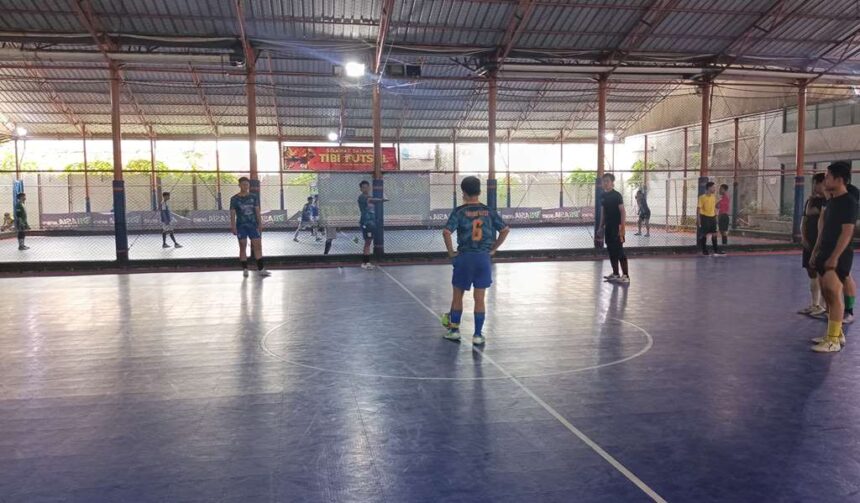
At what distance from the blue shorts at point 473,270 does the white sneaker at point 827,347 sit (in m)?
3.53

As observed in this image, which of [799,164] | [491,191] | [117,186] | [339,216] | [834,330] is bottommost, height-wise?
[834,330]

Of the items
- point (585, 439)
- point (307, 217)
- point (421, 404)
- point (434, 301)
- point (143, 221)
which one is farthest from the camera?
point (143, 221)

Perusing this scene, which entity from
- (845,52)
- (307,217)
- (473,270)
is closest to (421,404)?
(473,270)

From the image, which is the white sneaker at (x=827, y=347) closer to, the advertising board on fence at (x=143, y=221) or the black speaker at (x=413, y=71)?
the black speaker at (x=413, y=71)

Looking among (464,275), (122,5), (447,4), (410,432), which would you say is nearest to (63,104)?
(122,5)

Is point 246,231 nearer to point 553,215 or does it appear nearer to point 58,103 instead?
point 58,103

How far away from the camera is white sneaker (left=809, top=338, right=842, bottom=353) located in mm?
6656

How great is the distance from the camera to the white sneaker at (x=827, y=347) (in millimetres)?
6656

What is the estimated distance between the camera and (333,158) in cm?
3391

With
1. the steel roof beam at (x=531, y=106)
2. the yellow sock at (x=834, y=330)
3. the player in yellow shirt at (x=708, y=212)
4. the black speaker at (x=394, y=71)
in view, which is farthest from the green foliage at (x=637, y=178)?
the yellow sock at (x=834, y=330)

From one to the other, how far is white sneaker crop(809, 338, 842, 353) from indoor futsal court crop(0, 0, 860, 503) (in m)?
0.04

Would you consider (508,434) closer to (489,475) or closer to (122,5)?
(489,475)

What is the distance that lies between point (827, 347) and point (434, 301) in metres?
5.37

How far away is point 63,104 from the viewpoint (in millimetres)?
27859
